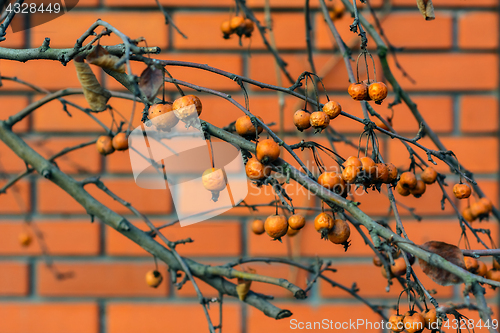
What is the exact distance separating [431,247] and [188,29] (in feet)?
2.71

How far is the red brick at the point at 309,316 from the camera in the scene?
978 mm

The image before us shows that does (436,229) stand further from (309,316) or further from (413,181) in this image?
(413,181)

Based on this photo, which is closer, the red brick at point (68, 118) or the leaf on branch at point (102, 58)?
the leaf on branch at point (102, 58)

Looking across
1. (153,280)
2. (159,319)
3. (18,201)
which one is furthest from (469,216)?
(18,201)

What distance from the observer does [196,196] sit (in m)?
0.92

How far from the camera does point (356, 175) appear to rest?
1.21 ft

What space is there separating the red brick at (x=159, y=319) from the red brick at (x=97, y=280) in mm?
46

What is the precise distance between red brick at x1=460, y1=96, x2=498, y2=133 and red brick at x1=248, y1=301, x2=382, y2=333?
532 millimetres

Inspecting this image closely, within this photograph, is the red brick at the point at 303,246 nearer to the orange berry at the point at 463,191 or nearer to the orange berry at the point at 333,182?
the orange berry at the point at 463,191

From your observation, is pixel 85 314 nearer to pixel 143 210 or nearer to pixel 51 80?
pixel 143 210

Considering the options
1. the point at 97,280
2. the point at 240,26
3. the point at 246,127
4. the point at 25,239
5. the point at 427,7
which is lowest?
the point at 97,280

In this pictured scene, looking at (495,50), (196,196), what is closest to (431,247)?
(196,196)

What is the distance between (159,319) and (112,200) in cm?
32

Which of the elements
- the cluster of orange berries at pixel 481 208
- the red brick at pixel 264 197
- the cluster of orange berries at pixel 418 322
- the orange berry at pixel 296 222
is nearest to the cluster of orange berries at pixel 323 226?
the orange berry at pixel 296 222
